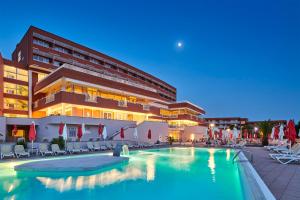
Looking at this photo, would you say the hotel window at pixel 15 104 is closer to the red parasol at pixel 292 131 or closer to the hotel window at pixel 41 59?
the hotel window at pixel 41 59

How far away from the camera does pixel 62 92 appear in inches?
1089

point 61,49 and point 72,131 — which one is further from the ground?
point 61,49

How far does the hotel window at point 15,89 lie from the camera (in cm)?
3538

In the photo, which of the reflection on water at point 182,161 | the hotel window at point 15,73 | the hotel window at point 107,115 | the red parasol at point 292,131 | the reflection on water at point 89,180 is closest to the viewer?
the reflection on water at point 89,180

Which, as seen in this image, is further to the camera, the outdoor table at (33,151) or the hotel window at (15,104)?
the hotel window at (15,104)

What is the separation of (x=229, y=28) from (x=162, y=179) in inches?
2538

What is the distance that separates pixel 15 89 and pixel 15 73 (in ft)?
7.60

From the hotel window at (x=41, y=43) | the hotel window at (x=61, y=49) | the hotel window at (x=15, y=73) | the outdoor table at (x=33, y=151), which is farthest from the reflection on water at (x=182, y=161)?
the hotel window at (x=61, y=49)

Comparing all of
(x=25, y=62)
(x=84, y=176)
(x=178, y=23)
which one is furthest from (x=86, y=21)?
(x=84, y=176)

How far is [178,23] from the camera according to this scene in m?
56.7

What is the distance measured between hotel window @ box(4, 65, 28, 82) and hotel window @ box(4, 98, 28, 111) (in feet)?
10.7

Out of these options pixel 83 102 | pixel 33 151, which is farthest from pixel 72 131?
pixel 33 151

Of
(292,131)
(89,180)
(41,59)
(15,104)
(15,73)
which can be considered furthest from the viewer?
(41,59)

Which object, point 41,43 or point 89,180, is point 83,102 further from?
point 89,180
